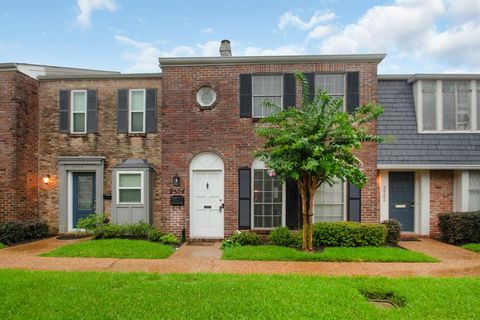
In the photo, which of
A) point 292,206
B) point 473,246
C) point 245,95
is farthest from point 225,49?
point 473,246

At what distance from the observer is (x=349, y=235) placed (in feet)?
26.5

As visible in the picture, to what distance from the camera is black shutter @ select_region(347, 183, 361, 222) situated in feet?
30.4

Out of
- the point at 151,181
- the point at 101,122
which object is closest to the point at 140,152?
Answer: the point at 151,181

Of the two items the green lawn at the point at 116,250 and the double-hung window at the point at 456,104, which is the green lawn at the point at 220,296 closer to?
the green lawn at the point at 116,250

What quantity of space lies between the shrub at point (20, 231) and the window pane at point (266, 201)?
7.23 meters

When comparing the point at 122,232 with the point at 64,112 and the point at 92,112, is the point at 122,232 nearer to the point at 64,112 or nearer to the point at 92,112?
the point at 92,112

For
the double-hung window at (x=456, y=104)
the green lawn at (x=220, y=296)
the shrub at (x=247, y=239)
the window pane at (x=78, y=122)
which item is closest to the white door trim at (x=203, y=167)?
the shrub at (x=247, y=239)

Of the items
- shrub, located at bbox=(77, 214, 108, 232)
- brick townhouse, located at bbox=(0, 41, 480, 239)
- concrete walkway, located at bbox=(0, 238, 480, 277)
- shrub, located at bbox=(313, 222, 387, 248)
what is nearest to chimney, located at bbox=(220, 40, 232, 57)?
brick townhouse, located at bbox=(0, 41, 480, 239)

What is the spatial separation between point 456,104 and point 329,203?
5.65 m

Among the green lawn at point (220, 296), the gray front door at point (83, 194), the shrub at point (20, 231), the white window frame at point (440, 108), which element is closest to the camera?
the green lawn at point (220, 296)

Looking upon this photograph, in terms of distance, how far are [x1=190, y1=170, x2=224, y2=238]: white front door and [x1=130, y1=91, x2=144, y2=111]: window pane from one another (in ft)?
10.4

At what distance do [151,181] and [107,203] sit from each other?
1.89 meters

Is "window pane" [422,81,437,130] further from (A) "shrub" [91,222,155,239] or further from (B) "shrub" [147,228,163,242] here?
(A) "shrub" [91,222,155,239]

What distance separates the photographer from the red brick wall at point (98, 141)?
10.4 m
